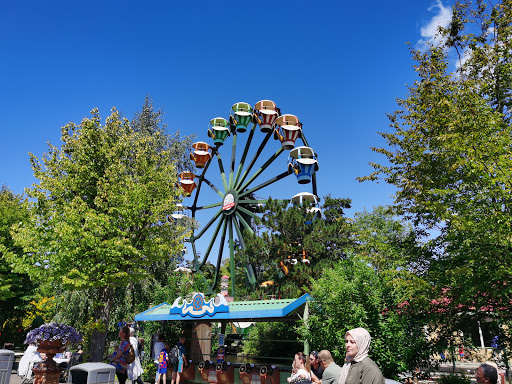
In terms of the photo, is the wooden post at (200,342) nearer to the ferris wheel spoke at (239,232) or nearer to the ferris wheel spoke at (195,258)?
the ferris wheel spoke at (239,232)

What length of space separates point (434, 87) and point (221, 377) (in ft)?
37.0

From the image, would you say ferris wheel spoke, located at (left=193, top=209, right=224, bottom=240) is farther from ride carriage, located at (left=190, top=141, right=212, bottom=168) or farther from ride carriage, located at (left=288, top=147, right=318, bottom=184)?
ride carriage, located at (left=288, top=147, right=318, bottom=184)

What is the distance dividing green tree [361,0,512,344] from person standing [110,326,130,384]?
696 centimetres

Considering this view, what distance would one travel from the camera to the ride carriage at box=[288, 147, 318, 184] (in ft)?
64.1

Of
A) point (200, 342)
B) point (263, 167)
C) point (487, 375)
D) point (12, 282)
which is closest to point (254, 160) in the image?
point (263, 167)

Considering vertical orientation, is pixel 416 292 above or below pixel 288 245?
below

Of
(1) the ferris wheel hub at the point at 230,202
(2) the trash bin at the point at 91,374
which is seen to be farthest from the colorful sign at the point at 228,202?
(2) the trash bin at the point at 91,374

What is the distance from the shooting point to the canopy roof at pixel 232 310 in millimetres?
10406

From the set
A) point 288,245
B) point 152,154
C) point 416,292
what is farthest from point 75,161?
point 416,292

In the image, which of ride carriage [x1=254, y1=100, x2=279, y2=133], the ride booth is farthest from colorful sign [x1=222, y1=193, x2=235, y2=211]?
the ride booth

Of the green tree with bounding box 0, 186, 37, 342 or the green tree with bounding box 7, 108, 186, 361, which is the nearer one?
the green tree with bounding box 7, 108, 186, 361

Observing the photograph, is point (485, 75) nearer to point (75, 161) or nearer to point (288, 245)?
point (288, 245)

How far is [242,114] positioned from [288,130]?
173 inches

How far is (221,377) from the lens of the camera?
12.9 meters
